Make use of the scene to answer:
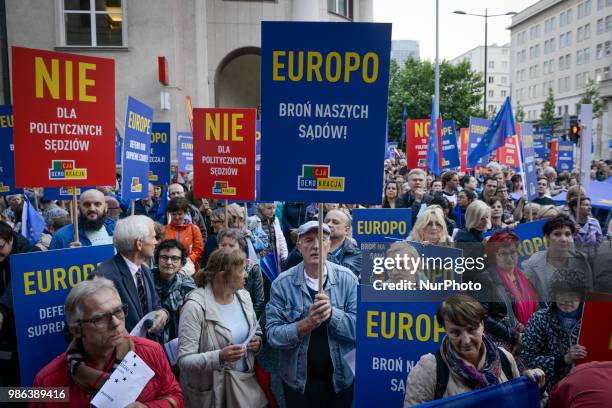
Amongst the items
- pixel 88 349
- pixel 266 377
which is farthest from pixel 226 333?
pixel 88 349

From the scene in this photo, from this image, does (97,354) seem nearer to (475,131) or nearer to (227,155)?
(227,155)

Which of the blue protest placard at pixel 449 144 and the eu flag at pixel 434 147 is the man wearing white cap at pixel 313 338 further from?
the blue protest placard at pixel 449 144

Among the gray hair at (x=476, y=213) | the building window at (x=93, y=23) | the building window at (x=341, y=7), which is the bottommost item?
the gray hair at (x=476, y=213)

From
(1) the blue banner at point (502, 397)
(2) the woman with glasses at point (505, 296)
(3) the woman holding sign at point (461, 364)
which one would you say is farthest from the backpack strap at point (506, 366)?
(2) the woman with glasses at point (505, 296)

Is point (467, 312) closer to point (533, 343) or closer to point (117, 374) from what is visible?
point (533, 343)

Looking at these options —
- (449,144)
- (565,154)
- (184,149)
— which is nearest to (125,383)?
(184,149)

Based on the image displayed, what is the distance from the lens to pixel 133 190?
19.3ft

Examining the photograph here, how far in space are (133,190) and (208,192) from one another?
A: 0.90 metres

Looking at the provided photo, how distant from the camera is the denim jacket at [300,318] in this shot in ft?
11.2

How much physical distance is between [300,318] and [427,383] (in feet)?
3.87

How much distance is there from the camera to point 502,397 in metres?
2.31

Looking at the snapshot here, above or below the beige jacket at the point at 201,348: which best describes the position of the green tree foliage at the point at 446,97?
above

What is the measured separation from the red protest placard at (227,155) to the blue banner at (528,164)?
450 cm

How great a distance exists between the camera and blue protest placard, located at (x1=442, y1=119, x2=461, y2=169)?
12.2 metres
